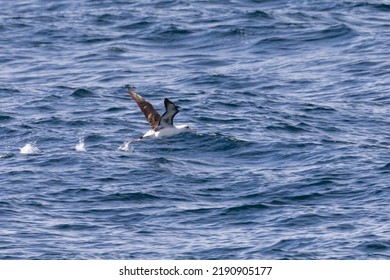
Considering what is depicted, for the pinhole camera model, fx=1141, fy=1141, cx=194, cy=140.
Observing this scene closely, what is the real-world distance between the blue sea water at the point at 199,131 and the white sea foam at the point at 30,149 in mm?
53

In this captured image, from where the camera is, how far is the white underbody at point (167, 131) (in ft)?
99.8

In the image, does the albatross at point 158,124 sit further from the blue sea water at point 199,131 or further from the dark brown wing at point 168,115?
the blue sea water at point 199,131

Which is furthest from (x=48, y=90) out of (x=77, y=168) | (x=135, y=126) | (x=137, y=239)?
(x=137, y=239)

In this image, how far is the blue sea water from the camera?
80.3 feet

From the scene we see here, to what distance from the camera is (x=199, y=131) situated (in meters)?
32.0

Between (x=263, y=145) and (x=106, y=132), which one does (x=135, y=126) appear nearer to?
(x=106, y=132)

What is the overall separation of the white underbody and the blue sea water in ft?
1.58

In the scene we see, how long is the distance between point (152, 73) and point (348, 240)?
15362 mm

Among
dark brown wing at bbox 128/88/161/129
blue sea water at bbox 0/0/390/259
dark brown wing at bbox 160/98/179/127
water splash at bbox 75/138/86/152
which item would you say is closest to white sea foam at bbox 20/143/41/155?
blue sea water at bbox 0/0/390/259

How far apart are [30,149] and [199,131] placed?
4773 millimetres

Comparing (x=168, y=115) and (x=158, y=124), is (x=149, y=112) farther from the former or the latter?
(x=168, y=115)

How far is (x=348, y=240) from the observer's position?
23734 millimetres

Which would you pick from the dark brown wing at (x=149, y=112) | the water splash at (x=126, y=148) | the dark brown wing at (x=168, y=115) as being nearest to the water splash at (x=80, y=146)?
the water splash at (x=126, y=148)

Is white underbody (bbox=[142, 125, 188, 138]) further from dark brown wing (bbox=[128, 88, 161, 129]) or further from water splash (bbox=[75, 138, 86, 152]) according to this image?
water splash (bbox=[75, 138, 86, 152])
